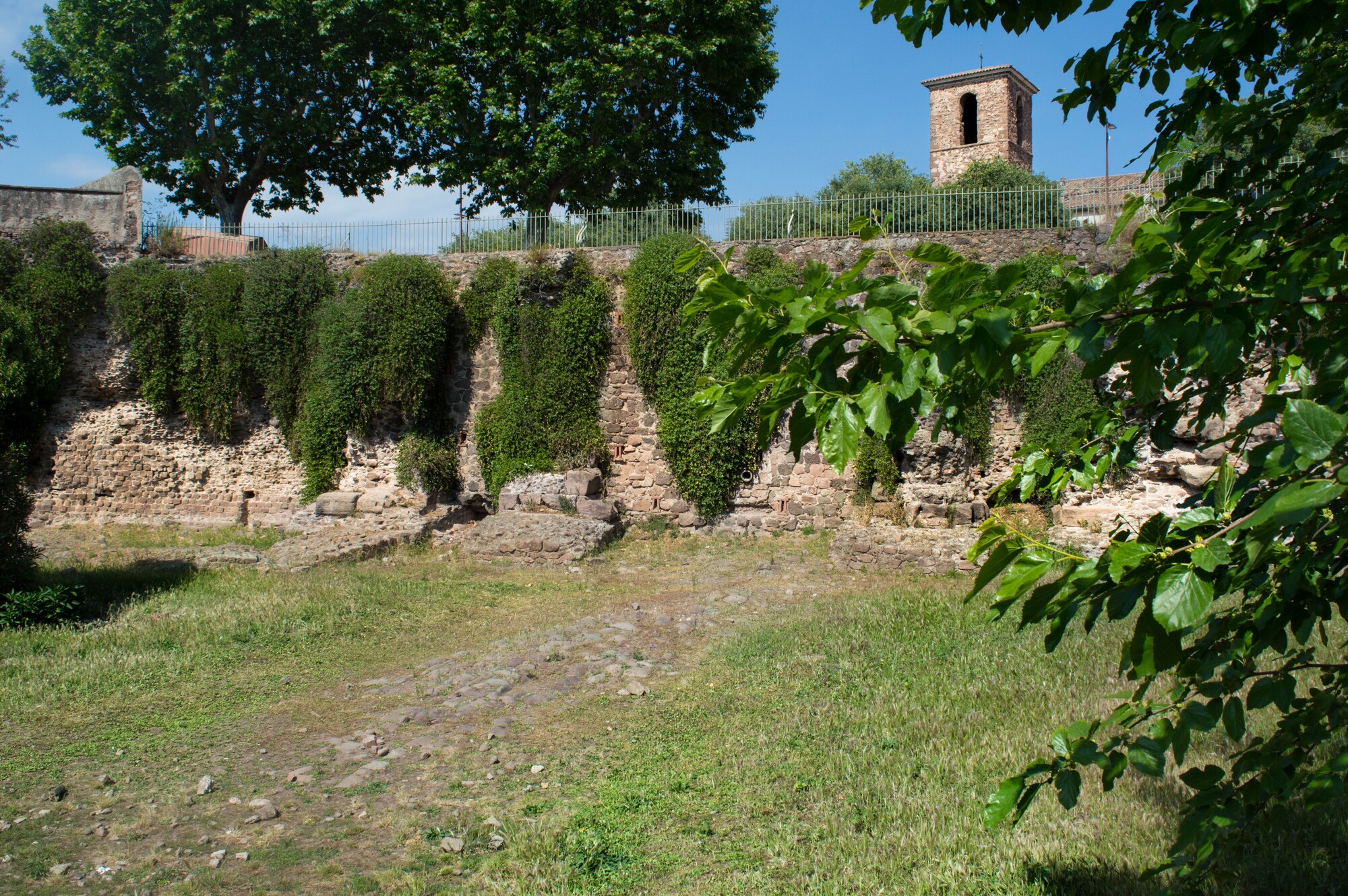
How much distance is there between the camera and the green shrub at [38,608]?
29.3ft

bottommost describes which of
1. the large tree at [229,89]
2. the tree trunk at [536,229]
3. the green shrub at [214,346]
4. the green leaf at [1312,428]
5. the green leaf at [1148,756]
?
the green leaf at [1148,756]

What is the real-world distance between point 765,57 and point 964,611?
685 inches

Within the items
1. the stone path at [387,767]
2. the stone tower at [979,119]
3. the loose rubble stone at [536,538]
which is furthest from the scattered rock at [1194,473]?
the stone tower at [979,119]

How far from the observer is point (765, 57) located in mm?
22344

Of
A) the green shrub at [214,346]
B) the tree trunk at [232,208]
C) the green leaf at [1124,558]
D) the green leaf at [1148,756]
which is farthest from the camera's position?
the tree trunk at [232,208]

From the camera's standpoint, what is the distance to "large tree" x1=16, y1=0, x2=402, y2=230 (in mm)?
21984

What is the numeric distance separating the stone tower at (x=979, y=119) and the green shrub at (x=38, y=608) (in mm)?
35065

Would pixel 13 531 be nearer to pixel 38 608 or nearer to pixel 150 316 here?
pixel 38 608

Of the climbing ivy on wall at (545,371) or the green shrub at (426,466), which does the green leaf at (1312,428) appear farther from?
the green shrub at (426,466)

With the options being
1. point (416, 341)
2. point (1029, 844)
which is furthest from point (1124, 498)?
point (416, 341)

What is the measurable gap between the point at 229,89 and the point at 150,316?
32.8 feet

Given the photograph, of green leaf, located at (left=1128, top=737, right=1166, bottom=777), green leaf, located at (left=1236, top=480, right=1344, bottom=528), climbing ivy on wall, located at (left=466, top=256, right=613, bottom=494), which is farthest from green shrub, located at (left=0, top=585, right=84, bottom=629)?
green leaf, located at (left=1236, top=480, right=1344, bottom=528)

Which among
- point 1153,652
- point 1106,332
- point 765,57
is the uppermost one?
point 765,57

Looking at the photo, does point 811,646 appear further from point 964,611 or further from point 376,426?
point 376,426
